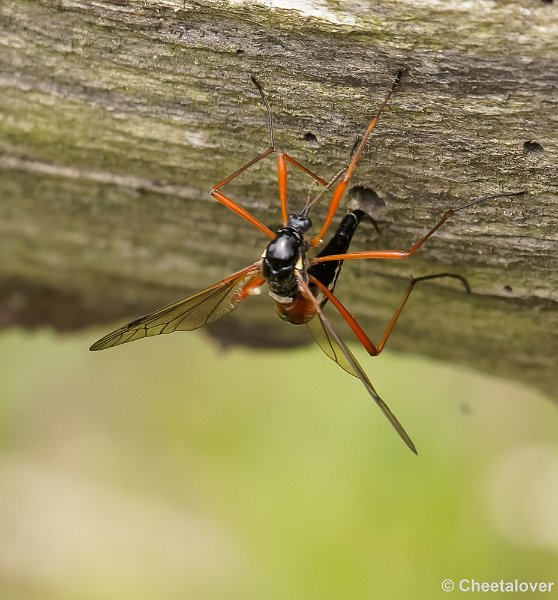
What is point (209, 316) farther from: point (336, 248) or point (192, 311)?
point (336, 248)

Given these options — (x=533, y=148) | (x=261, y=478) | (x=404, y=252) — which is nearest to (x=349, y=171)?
(x=404, y=252)

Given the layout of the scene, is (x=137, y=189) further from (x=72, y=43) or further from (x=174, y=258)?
(x=72, y=43)

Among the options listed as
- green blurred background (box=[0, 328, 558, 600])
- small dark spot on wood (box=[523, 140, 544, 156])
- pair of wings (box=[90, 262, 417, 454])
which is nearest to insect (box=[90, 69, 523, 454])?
pair of wings (box=[90, 262, 417, 454])

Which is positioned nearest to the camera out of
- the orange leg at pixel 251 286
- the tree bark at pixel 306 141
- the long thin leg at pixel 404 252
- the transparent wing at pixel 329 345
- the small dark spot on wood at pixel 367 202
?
the tree bark at pixel 306 141

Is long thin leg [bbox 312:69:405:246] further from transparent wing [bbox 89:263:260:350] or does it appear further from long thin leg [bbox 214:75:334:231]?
transparent wing [bbox 89:263:260:350]

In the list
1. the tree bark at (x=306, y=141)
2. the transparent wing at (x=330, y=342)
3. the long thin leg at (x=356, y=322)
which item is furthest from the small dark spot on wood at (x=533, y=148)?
the transparent wing at (x=330, y=342)

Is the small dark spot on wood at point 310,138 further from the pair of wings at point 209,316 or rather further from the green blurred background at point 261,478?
the green blurred background at point 261,478
